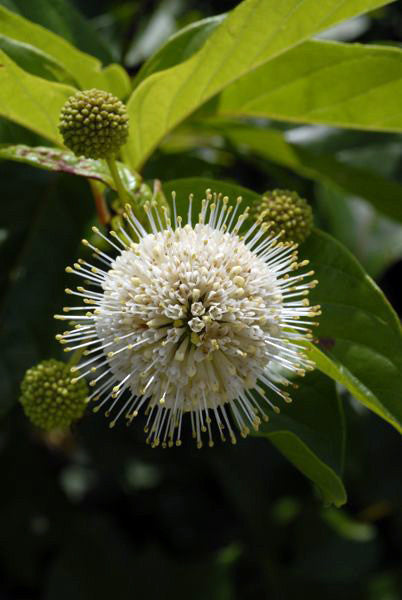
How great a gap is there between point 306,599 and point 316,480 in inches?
87.5

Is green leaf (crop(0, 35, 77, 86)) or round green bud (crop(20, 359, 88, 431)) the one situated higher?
green leaf (crop(0, 35, 77, 86))

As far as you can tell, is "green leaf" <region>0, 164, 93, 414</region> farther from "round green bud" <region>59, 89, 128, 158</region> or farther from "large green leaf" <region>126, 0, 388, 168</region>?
"round green bud" <region>59, 89, 128, 158</region>

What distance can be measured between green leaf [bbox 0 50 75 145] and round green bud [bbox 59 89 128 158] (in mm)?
95

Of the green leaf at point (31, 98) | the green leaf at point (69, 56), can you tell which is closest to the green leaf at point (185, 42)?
the green leaf at point (69, 56)

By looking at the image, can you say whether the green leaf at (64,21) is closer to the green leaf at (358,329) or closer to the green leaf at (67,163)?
the green leaf at (67,163)

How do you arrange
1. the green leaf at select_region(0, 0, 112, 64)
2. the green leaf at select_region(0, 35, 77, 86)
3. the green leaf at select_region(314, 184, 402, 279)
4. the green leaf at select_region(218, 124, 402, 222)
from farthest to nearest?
the green leaf at select_region(314, 184, 402, 279) → the green leaf at select_region(218, 124, 402, 222) → the green leaf at select_region(0, 0, 112, 64) → the green leaf at select_region(0, 35, 77, 86)

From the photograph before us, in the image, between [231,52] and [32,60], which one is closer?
[231,52]

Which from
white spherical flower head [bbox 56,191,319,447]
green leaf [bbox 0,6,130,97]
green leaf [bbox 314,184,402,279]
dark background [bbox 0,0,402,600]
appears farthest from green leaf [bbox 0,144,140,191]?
green leaf [bbox 314,184,402,279]

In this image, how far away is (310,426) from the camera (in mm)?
1902

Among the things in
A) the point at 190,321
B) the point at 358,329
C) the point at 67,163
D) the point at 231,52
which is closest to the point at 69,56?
the point at 67,163

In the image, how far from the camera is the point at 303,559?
3.77 meters

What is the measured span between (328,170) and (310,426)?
1206mm

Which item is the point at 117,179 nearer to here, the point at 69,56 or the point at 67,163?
the point at 67,163

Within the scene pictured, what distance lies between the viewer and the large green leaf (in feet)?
6.20
